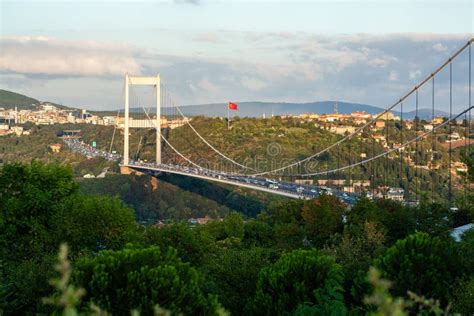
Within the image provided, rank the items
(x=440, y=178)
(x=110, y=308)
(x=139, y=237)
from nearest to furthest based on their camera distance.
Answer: (x=110, y=308) < (x=139, y=237) < (x=440, y=178)

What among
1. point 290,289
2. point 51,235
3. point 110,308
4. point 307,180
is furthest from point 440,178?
point 110,308

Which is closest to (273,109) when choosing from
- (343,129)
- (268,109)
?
(268,109)

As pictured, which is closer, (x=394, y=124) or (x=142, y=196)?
(x=142, y=196)

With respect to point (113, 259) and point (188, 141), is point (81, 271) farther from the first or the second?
point (188, 141)

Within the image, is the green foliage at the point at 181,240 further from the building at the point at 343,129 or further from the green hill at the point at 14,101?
the green hill at the point at 14,101

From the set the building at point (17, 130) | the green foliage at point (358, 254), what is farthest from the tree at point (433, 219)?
the building at point (17, 130)

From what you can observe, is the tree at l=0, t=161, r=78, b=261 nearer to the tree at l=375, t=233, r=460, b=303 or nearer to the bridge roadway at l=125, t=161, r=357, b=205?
the tree at l=375, t=233, r=460, b=303
